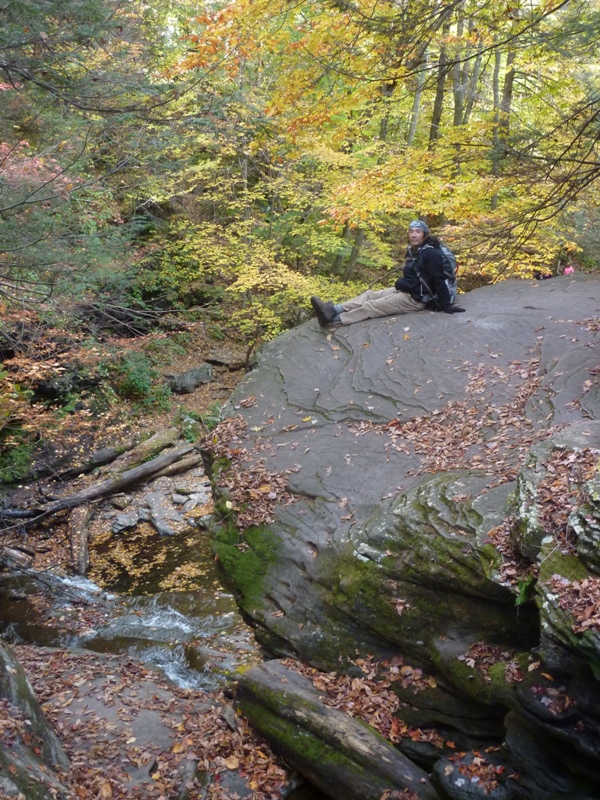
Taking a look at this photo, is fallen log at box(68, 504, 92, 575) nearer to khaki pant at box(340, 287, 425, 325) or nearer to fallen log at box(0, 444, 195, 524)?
fallen log at box(0, 444, 195, 524)

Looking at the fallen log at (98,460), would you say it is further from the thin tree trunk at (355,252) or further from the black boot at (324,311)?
the thin tree trunk at (355,252)

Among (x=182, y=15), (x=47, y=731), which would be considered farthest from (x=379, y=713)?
(x=182, y=15)

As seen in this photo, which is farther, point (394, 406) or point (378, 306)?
point (378, 306)

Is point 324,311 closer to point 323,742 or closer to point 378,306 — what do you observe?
point 378,306

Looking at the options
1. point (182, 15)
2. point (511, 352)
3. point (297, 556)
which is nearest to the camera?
point (297, 556)

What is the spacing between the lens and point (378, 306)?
8.75 m

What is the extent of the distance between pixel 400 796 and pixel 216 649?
12.4 ft

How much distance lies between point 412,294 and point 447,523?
462cm

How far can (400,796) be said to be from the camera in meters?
4.36

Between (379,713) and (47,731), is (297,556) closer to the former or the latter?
(379,713)

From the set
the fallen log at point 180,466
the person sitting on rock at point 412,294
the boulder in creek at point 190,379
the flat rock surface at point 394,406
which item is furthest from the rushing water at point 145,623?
the boulder in creek at point 190,379

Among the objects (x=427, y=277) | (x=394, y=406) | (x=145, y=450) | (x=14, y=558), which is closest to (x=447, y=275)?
(x=427, y=277)

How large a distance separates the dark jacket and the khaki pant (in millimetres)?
101

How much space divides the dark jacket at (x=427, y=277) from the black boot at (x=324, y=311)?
1023 mm
